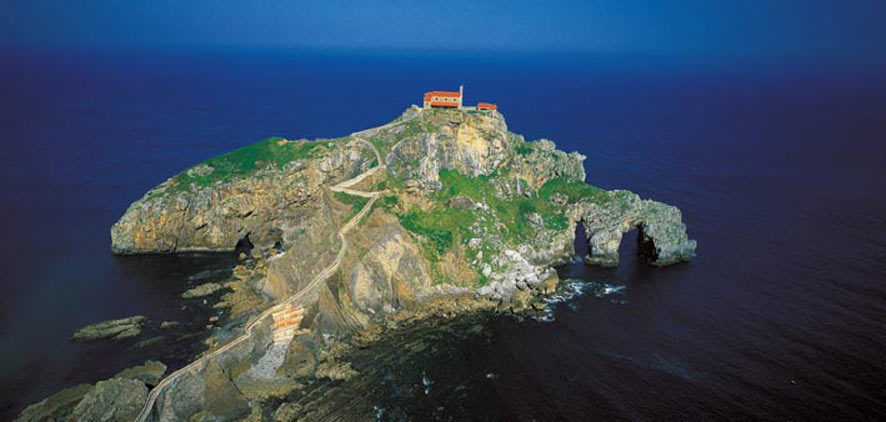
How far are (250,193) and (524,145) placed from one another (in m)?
48.8

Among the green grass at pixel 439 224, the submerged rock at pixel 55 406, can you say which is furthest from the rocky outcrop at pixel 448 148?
the submerged rock at pixel 55 406

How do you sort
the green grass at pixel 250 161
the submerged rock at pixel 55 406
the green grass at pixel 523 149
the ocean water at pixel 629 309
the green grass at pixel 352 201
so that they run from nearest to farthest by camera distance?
the submerged rock at pixel 55 406 → the ocean water at pixel 629 309 → the green grass at pixel 352 201 → the green grass at pixel 250 161 → the green grass at pixel 523 149

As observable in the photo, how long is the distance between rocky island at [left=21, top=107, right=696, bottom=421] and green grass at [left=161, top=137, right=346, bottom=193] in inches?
11.7

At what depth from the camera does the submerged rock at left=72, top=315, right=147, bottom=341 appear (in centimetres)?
6744

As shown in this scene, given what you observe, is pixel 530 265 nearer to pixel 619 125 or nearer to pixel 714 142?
pixel 714 142

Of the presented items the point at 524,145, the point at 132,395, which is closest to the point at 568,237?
the point at 524,145

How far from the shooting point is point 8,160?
433ft

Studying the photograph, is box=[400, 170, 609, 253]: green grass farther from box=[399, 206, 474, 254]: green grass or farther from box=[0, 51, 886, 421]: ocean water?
box=[0, 51, 886, 421]: ocean water

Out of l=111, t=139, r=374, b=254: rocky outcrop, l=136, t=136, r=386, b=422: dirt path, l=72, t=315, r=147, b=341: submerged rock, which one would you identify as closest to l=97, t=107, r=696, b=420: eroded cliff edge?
l=111, t=139, r=374, b=254: rocky outcrop

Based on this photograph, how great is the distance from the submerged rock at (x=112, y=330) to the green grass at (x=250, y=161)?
27599mm

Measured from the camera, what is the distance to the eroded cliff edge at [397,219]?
75.9m

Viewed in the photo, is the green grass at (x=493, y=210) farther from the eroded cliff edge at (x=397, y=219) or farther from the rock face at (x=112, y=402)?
the rock face at (x=112, y=402)

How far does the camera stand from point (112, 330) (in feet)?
225

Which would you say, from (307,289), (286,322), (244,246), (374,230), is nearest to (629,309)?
(374,230)
